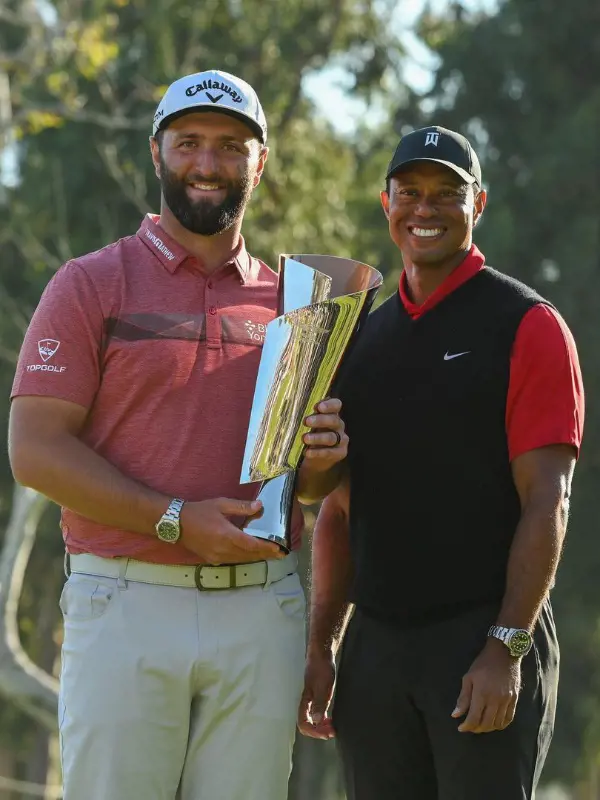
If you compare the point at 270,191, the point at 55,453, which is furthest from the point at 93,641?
the point at 270,191

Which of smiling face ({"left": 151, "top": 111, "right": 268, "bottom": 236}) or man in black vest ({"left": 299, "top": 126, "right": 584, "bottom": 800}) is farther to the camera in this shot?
smiling face ({"left": 151, "top": 111, "right": 268, "bottom": 236})

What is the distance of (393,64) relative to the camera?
1992cm

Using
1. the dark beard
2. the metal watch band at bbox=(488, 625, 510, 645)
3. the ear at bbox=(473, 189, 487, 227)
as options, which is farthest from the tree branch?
the metal watch band at bbox=(488, 625, 510, 645)

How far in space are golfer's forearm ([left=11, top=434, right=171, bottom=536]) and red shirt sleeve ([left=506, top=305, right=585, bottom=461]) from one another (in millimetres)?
883

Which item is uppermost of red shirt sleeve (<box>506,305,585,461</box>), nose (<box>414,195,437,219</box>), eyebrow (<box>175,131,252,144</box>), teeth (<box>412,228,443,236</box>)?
eyebrow (<box>175,131,252,144</box>)

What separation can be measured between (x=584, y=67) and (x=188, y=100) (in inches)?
756

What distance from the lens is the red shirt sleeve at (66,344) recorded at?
3596mm

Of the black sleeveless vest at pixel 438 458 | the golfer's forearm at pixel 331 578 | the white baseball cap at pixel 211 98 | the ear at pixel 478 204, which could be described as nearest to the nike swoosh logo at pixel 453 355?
the black sleeveless vest at pixel 438 458

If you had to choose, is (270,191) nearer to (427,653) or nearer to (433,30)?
(433,30)

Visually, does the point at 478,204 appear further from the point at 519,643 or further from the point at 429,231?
the point at 519,643

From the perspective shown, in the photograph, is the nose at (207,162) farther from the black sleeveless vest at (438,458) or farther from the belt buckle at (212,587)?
the belt buckle at (212,587)

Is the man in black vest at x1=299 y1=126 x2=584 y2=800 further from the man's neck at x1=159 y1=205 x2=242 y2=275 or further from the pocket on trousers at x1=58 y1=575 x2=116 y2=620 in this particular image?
the pocket on trousers at x1=58 y1=575 x2=116 y2=620

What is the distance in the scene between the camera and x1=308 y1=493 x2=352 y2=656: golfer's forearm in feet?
13.3

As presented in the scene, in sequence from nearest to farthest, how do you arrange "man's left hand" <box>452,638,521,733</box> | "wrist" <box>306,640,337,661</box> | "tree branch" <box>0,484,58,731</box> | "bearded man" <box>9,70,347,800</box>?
"man's left hand" <box>452,638,521,733</box> < "bearded man" <box>9,70,347,800</box> < "wrist" <box>306,640,337,661</box> < "tree branch" <box>0,484,58,731</box>
